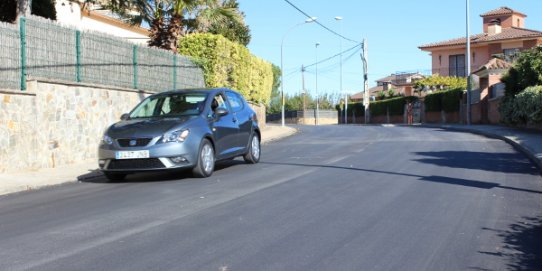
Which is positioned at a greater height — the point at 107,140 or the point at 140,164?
the point at 107,140

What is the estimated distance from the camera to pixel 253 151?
13.2 m

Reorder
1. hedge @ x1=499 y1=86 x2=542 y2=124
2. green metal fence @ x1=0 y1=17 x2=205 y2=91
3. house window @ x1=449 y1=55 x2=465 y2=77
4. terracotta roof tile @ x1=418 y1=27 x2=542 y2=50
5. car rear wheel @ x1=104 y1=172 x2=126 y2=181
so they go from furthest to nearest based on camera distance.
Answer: house window @ x1=449 y1=55 x2=465 y2=77
terracotta roof tile @ x1=418 y1=27 x2=542 y2=50
hedge @ x1=499 y1=86 x2=542 y2=124
green metal fence @ x1=0 y1=17 x2=205 y2=91
car rear wheel @ x1=104 y1=172 x2=126 y2=181

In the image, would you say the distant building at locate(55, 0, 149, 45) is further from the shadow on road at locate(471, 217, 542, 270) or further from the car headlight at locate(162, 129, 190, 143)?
the shadow on road at locate(471, 217, 542, 270)

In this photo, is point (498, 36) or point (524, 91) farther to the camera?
point (498, 36)

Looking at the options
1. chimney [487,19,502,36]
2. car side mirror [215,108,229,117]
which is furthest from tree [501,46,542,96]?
chimney [487,19,502,36]

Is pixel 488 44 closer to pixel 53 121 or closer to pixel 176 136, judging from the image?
pixel 53 121

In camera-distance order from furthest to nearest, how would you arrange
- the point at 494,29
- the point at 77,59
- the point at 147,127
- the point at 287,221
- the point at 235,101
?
the point at 494,29 → the point at 77,59 → the point at 235,101 → the point at 147,127 → the point at 287,221

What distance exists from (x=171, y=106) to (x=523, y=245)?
7459mm

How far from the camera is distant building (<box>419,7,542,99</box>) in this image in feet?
162

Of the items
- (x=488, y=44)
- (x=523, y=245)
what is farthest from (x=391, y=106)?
(x=523, y=245)

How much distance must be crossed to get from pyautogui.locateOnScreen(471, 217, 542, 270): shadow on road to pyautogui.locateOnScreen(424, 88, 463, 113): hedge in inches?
1292

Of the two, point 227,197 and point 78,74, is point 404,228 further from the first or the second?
point 78,74

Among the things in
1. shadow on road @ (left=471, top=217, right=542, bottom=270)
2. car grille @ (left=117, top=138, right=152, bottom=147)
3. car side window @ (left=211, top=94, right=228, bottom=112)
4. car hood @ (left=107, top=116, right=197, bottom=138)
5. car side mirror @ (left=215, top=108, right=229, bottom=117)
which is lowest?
shadow on road @ (left=471, top=217, right=542, bottom=270)

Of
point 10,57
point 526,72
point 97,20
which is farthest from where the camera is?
point 97,20
